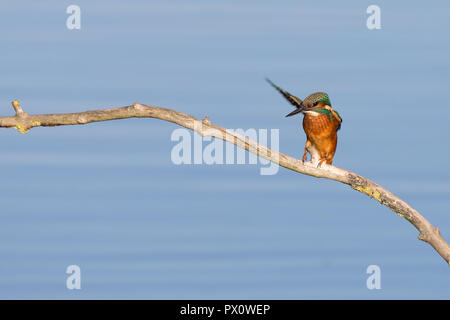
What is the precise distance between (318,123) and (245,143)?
1.33 m

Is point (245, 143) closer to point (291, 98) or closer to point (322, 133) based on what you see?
point (291, 98)

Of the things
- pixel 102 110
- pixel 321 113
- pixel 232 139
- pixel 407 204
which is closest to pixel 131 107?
pixel 102 110

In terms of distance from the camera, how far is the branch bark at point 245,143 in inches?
375

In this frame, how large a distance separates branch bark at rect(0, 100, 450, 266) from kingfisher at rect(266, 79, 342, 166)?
8.5 inches

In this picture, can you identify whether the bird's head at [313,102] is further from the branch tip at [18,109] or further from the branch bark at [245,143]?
the branch tip at [18,109]

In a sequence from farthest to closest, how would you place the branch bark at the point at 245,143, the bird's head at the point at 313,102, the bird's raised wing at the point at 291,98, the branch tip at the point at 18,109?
the bird's raised wing at the point at 291,98, the bird's head at the point at 313,102, the branch tip at the point at 18,109, the branch bark at the point at 245,143

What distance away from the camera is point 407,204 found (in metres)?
10.4

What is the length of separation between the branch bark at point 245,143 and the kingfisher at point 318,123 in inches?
8.5

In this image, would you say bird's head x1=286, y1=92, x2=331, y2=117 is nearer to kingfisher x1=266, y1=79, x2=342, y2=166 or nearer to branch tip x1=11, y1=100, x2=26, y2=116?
kingfisher x1=266, y1=79, x2=342, y2=166

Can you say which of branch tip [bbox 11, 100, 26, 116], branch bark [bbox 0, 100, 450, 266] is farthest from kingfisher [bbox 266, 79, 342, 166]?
branch tip [bbox 11, 100, 26, 116]

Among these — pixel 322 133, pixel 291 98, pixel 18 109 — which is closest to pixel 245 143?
pixel 291 98

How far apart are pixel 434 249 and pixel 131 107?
14.4 feet

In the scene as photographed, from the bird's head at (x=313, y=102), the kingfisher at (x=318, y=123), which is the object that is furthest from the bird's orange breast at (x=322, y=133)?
the bird's head at (x=313, y=102)

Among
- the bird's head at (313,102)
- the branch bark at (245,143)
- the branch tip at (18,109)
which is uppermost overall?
the bird's head at (313,102)
